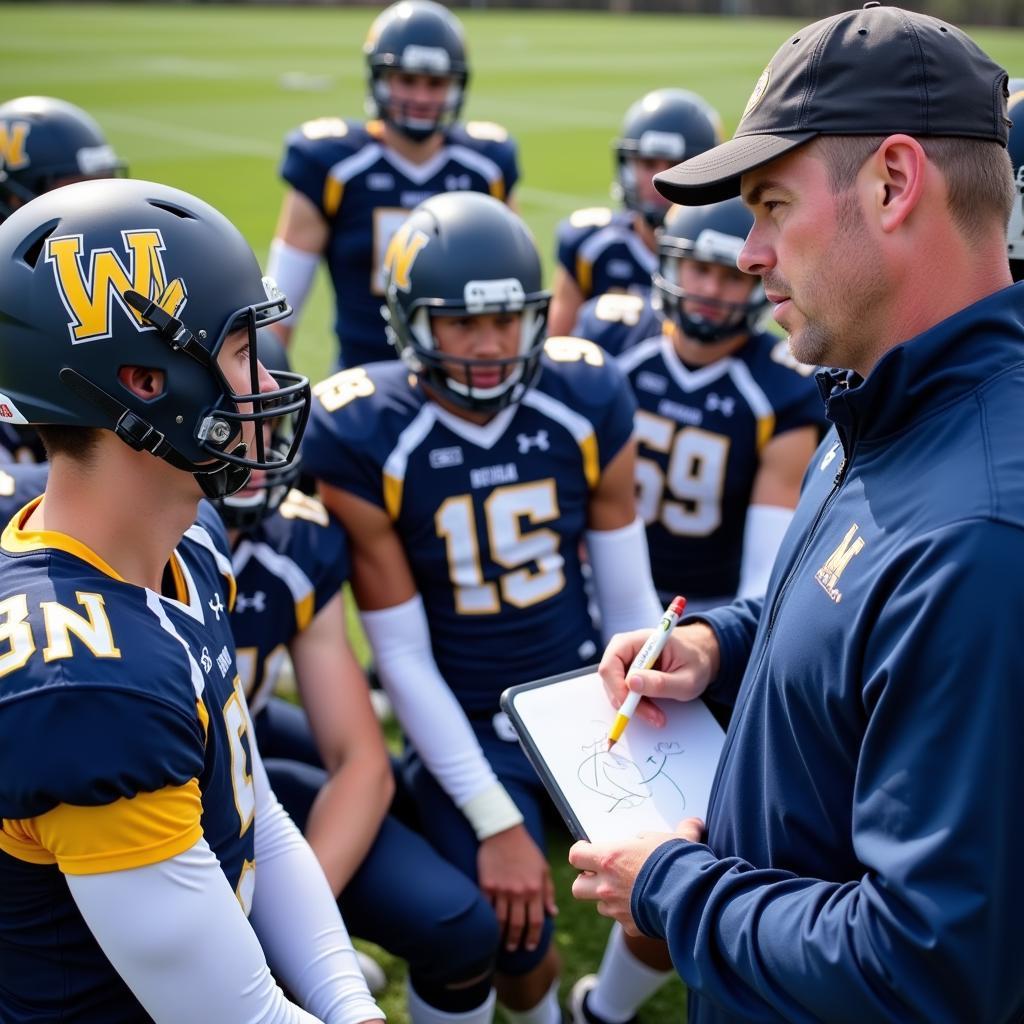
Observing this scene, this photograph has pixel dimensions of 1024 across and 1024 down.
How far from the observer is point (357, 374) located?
3143 millimetres

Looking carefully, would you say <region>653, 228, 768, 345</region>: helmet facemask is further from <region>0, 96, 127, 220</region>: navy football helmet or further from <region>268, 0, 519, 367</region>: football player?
<region>0, 96, 127, 220</region>: navy football helmet

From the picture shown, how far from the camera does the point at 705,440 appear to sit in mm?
3676

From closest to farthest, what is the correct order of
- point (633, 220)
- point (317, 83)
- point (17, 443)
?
point (17, 443) → point (633, 220) → point (317, 83)

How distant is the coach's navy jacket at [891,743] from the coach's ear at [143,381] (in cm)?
100

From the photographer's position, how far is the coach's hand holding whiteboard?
78.6 inches

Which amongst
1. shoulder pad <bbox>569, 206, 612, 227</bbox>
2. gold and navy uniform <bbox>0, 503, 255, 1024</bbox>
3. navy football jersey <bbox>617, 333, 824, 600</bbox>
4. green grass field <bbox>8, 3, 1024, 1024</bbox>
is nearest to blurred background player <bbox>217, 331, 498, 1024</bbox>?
green grass field <bbox>8, 3, 1024, 1024</bbox>

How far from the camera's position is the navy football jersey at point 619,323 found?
3.96m

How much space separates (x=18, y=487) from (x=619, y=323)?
7.00 feet

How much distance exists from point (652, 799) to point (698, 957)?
47 cm

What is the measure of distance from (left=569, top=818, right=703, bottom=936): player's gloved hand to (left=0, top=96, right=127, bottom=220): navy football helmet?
3.21 m

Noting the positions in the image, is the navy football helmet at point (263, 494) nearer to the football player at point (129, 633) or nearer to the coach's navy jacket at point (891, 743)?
the football player at point (129, 633)

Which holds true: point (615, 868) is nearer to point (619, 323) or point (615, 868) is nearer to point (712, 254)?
point (712, 254)

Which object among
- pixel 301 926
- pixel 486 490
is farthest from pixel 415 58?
pixel 301 926

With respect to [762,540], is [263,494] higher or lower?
higher
